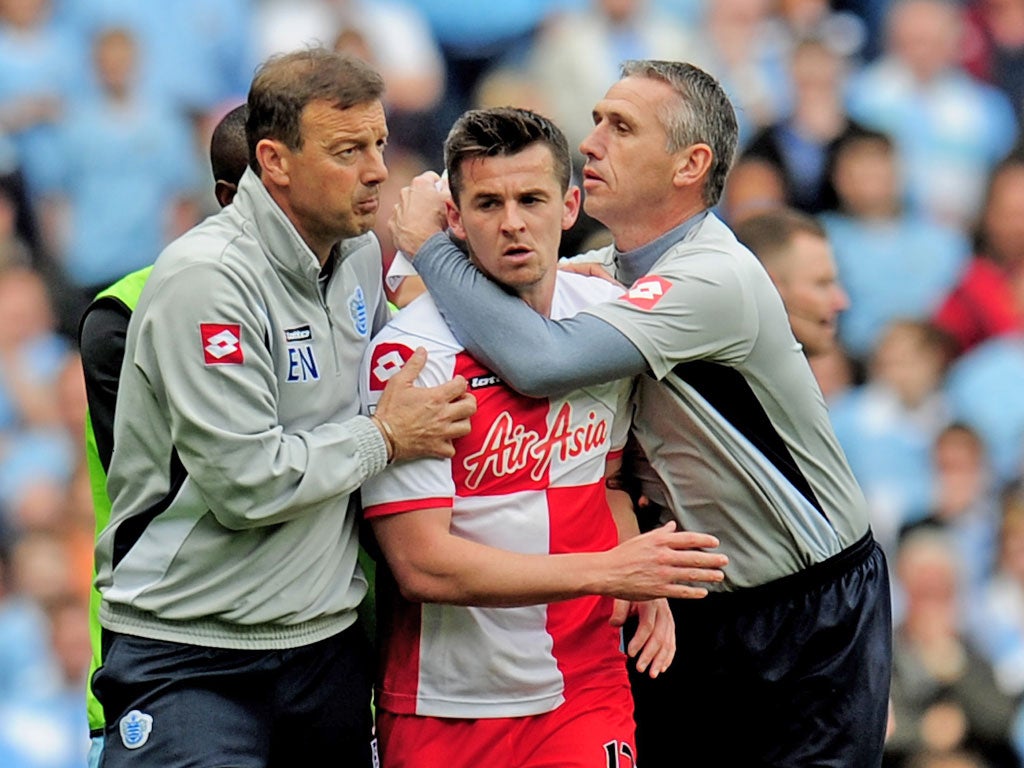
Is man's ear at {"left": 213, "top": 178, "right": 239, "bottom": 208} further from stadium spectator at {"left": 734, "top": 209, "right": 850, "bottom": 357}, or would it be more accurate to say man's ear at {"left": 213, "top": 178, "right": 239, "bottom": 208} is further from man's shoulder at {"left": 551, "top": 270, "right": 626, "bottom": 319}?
stadium spectator at {"left": 734, "top": 209, "right": 850, "bottom": 357}

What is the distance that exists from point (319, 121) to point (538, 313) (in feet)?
2.42

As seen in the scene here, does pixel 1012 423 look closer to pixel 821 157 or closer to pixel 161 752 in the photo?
pixel 821 157

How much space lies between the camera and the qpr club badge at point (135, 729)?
4727 millimetres

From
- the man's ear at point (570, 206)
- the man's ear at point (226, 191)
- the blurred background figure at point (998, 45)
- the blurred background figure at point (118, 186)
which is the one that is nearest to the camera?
the man's ear at point (570, 206)

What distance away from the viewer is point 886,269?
10883mm

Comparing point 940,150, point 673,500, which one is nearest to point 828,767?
point 673,500

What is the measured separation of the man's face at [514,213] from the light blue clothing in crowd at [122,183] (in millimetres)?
5439

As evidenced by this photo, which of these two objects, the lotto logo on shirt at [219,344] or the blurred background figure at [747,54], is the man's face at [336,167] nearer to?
the lotto logo on shirt at [219,344]

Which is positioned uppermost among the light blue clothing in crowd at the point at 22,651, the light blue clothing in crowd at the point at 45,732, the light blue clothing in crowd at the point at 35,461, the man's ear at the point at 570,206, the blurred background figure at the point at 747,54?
the blurred background figure at the point at 747,54

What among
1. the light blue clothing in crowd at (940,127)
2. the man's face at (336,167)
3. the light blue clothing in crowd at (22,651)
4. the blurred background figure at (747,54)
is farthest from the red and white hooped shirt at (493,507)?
the light blue clothing in crowd at (940,127)

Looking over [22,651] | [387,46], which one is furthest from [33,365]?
[387,46]

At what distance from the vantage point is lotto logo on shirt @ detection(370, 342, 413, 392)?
488 centimetres

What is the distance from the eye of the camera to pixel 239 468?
14.9 ft

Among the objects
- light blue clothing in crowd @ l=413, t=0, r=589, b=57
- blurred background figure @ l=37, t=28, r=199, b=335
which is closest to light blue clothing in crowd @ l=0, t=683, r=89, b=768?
blurred background figure @ l=37, t=28, r=199, b=335
